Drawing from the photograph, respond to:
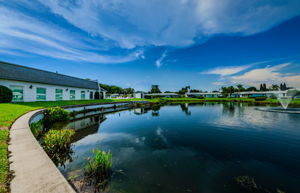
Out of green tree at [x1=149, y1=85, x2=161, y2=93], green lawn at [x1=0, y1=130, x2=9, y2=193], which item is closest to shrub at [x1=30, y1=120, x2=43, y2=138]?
green lawn at [x1=0, y1=130, x2=9, y2=193]

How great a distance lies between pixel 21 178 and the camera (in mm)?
2057

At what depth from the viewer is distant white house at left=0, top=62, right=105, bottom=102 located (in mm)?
12945

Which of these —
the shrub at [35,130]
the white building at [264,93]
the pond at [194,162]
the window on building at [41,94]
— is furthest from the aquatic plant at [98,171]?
the white building at [264,93]

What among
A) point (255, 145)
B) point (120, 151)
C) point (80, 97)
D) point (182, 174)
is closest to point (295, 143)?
point (255, 145)

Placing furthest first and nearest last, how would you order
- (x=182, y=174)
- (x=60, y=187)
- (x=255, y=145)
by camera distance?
(x=255, y=145), (x=182, y=174), (x=60, y=187)

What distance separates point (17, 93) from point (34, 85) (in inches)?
72.1

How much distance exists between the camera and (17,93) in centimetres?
1323

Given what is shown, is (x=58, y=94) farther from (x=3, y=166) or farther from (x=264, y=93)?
(x=264, y=93)

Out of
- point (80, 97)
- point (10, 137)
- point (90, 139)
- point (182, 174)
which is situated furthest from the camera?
point (80, 97)

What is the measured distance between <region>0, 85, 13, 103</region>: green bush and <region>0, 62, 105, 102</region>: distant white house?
83 cm

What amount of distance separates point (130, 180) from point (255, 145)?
6.08m

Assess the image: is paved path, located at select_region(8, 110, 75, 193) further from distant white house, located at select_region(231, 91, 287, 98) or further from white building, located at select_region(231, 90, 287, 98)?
white building, located at select_region(231, 90, 287, 98)

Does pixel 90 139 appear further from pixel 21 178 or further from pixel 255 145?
pixel 255 145

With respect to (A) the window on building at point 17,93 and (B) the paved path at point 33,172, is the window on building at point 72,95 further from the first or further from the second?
(B) the paved path at point 33,172
